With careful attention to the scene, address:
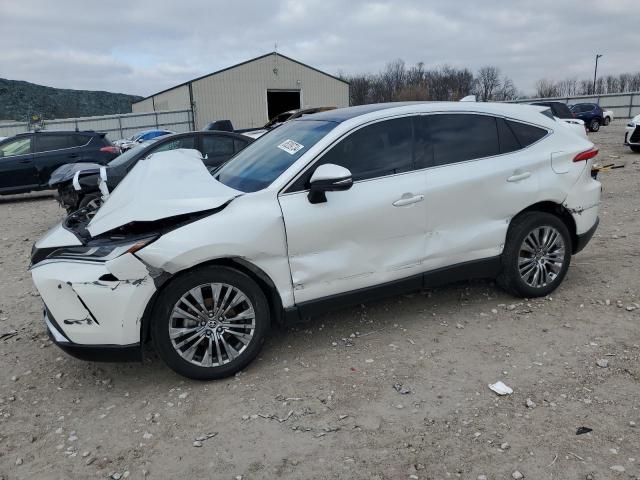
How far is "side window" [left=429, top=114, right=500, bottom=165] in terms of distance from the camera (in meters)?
3.99

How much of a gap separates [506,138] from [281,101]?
1515 inches

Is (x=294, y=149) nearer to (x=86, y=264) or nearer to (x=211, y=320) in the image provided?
(x=211, y=320)

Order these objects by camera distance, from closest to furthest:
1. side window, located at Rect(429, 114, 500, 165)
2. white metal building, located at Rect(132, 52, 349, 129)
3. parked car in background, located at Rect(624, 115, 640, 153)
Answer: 1. side window, located at Rect(429, 114, 500, 165)
2. parked car in background, located at Rect(624, 115, 640, 153)
3. white metal building, located at Rect(132, 52, 349, 129)

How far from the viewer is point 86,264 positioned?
310cm

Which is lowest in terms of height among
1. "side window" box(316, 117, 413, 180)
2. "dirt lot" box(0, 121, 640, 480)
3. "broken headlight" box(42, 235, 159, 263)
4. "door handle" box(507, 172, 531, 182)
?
"dirt lot" box(0, 121, 640, 480)

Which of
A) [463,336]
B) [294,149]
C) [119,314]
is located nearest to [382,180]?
[294,149]

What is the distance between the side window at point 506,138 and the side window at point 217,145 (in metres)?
5.64

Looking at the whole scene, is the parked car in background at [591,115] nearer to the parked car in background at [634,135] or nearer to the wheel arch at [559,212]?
the parked car in background at [634,135]

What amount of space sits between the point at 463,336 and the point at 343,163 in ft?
5.40

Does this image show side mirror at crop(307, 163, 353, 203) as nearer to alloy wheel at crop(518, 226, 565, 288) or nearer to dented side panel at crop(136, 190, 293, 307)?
dented side panel at crop(136, 190, 293, 307)

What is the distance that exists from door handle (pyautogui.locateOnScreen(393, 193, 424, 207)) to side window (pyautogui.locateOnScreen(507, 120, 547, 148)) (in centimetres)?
118

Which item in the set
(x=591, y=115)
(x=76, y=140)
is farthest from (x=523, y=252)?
(x=591, y=115)

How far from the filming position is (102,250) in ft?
10.4

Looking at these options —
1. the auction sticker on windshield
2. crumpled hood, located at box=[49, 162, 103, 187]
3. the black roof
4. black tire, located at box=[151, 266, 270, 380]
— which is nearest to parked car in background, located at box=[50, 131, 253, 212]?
crumpled hood, located at box=[49, 162, 103, 187]
